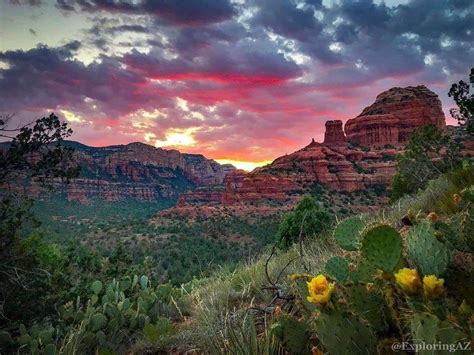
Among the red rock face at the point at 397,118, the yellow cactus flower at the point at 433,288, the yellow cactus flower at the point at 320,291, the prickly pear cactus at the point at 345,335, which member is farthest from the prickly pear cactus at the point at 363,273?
the red rock face at the point at 397,118

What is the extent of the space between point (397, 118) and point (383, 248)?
103525 millimetres

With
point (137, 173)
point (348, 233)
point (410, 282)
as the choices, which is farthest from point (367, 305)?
point (137, 173)

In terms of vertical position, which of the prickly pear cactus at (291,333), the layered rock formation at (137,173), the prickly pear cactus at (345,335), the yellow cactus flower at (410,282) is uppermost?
the layered rock formation at (137,173)

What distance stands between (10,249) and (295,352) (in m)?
6.18

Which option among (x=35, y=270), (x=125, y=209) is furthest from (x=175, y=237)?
(x=125, y=209)

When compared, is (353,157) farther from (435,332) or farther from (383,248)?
(435,332)

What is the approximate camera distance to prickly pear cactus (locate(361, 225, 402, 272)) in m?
1.77

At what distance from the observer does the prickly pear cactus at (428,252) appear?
1.91 meters

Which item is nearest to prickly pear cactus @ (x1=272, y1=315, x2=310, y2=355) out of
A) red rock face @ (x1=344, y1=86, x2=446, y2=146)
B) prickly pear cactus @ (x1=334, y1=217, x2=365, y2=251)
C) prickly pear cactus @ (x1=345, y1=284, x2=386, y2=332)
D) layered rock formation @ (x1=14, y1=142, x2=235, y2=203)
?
prickly pear cactus @ (x1=345, y1=284, x2=386, y2=332)

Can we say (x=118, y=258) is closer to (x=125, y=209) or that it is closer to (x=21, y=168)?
(x=21, y=168)

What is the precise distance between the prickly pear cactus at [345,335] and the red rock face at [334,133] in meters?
102

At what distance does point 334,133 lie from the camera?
339 feet

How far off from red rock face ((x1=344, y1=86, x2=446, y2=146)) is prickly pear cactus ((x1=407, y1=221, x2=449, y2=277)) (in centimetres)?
9638

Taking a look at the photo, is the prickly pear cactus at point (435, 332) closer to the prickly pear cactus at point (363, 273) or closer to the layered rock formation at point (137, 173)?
the prickly pear cactus at point (363, 273)
